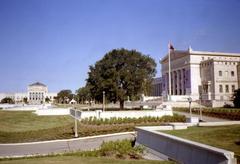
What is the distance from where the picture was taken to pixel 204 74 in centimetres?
9231

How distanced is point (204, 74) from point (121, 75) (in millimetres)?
51387

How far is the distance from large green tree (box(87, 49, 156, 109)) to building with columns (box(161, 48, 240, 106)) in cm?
2038

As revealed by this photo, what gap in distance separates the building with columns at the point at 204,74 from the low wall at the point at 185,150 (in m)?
49.7

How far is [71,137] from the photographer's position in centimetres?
2533

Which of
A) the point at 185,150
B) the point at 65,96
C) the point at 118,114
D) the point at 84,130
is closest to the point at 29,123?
the point at 84,130

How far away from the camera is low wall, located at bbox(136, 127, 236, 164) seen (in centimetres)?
920

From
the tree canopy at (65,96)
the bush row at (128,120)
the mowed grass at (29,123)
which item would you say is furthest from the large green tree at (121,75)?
the tree canopy at (65,96)

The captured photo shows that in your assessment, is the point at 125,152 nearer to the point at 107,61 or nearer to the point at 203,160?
the point at 203,160

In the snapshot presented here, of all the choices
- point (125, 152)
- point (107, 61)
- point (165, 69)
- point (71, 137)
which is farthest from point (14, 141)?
point (165, 69)

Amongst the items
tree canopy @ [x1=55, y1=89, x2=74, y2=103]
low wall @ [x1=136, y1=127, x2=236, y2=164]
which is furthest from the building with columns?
tree canopy @ [x1=55, y1=89, x2=74, y2=103]

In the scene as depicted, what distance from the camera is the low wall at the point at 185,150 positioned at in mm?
9195

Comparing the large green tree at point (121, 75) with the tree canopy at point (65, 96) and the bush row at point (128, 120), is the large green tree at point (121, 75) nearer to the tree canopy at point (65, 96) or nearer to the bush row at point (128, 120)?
the bush row at point (128, 120)

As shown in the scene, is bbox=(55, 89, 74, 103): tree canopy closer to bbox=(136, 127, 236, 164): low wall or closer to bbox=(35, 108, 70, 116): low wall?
bbox=(35, 108, 70, 116): low wall

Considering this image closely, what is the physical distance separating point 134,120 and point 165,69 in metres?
82.3
